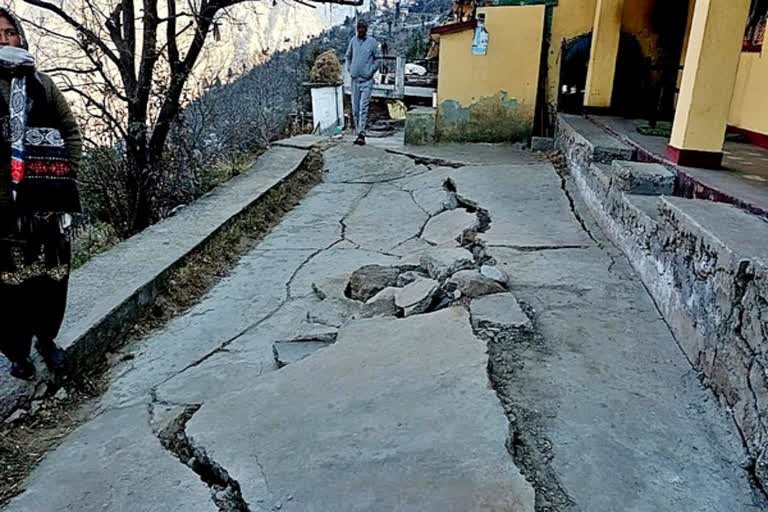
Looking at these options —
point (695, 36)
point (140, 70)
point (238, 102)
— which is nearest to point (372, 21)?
point (238, 102)

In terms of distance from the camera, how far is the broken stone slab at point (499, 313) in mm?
2193

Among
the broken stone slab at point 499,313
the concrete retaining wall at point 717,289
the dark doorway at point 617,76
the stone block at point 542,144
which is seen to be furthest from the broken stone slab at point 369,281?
the dark doorway at point 617,76

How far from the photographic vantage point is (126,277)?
296cm

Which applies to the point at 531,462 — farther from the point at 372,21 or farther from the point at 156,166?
the point at 372,21

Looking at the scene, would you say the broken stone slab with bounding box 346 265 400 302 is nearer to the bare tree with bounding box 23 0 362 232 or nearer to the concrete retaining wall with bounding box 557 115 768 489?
the concrete retaining wall with bounding box 557 115 768 489

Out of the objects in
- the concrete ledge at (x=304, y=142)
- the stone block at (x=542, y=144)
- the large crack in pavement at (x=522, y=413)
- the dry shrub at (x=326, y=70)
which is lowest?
the concrete ledge at (x=304, y=142)

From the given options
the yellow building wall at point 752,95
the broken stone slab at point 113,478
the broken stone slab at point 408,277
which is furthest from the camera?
the yellow building wall at point 752,95

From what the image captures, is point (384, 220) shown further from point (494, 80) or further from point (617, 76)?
point (617, 76)

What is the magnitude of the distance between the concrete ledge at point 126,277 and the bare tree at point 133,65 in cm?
58

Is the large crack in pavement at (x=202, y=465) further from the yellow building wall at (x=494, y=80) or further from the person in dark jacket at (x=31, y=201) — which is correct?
the yellow building wall at (x=494, y=80)

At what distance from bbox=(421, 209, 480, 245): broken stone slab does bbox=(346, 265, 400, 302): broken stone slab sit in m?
0.60

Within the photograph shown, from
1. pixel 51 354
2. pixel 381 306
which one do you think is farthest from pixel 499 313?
pixel 51 354

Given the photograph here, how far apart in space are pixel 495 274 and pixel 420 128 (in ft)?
13.7

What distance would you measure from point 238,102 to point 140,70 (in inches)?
158
